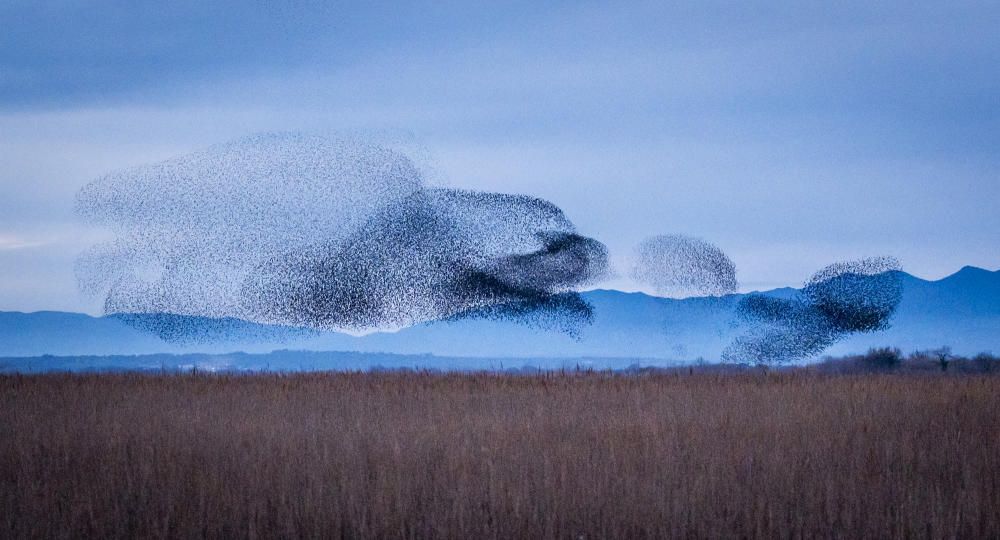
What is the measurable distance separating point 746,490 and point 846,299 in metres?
17.9

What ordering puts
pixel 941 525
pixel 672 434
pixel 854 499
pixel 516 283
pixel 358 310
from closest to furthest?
pixel 941 525 → pixel 854 499 → pixel 672 434 → pixel 358 310 → pixel 516 283

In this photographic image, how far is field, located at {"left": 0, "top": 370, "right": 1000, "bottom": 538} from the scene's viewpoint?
7.30 meters

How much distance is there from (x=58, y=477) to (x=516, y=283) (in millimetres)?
14647

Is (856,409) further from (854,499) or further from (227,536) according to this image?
(227,536)

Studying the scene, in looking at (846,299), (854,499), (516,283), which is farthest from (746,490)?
(846,299)

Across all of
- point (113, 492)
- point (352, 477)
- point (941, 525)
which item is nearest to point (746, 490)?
point (941, 525)

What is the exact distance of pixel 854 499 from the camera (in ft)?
25.8

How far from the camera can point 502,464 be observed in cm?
933

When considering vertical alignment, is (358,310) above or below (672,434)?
above

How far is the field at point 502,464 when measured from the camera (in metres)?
7.30

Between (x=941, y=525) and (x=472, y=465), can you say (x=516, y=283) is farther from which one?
(x=941, y=525)

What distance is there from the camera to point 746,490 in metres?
8.10

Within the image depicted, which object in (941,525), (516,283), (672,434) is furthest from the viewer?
(516,283)

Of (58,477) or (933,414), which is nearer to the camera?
(58,477)
